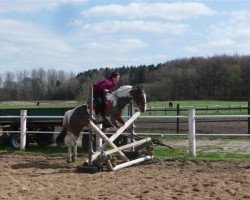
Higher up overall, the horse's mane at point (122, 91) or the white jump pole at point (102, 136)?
the horse's mane at point (122, 91)

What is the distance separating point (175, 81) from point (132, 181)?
258ft

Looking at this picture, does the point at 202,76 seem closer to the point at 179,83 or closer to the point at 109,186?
the point at 179,83

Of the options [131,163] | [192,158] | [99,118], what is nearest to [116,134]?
[99,118]

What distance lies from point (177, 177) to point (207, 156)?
3.02 metres

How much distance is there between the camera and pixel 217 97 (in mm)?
87500

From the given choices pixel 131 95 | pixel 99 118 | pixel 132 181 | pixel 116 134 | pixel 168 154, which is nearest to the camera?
pixel 132 181

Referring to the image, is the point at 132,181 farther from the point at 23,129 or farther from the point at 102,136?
the point at 23,129

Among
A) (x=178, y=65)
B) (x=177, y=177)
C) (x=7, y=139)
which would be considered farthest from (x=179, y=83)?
(x=177, y=177)

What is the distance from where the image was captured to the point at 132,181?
805 centimetres

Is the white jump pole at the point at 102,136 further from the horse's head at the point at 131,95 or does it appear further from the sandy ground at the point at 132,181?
the horse's head at the point at 131,95

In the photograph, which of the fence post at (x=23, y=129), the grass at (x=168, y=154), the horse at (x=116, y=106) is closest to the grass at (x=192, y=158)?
the grass at (x=168, y=154)

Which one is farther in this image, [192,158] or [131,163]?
[192,158]

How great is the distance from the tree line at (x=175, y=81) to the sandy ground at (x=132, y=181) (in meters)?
62.7

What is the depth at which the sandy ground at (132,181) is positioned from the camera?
22.5 ft
